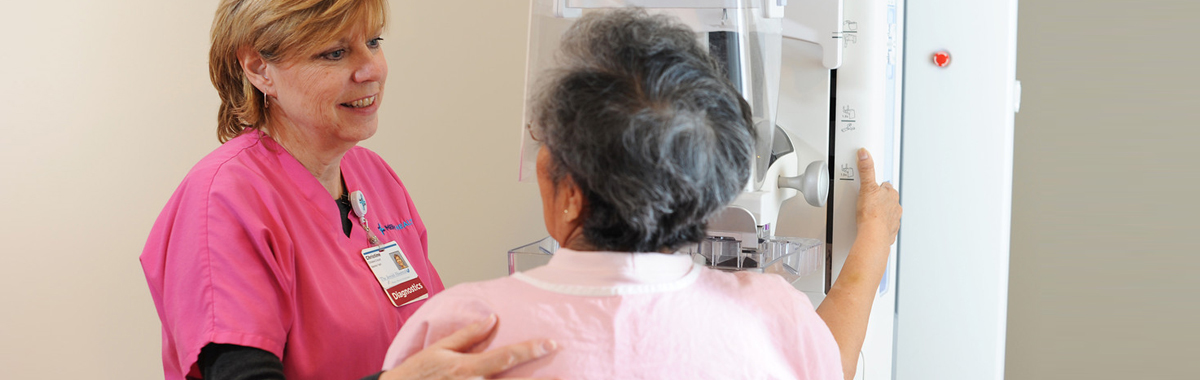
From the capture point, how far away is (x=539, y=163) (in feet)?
2.79

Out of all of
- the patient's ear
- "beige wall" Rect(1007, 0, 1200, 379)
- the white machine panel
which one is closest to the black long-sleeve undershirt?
the patient's ear

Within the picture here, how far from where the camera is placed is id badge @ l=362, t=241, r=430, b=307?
132 cm

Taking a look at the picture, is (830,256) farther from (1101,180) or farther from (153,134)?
(153,134)

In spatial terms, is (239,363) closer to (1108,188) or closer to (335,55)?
(335,55)

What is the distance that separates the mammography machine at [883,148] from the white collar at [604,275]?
11.2 inches

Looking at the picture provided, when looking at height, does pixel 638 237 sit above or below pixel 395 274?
above

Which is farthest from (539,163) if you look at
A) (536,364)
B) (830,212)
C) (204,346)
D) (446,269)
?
(446,269)

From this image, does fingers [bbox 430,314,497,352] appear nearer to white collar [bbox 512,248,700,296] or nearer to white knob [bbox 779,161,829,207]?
white collar [bbox 512,248,700,296]

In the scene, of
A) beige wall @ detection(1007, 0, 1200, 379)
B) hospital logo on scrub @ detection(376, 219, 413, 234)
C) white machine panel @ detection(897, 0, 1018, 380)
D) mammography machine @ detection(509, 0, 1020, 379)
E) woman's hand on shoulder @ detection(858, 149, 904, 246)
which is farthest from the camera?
beige wall @ detection(1007, 0, 1200, 379)

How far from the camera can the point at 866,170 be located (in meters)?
1.34

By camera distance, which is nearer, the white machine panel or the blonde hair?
the blonde hair

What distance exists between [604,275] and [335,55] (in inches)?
28.2

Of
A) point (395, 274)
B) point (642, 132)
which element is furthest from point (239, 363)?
point (642, 132)

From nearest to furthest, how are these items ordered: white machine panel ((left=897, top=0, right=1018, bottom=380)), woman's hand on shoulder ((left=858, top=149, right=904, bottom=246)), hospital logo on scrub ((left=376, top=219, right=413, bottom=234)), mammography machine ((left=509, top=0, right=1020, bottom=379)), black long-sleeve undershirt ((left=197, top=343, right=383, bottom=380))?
black long-sleeve undershirt ((left=197, top=343, right=383, bottom=380)) → mammography machine ((left=509, top=0, right=1020, bottom=379)) → woman's hand on shoulder ((left=858, top=149, right=904, bottom=246)) → hospital logo on scrub ((left=376, top=219, right=413, bottom=234)) → white machine panel ((left=897, top=0, right=1018, bottom=380))
